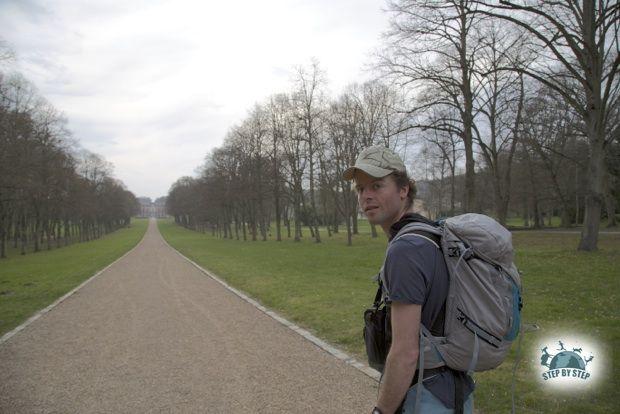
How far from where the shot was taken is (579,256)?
626 inches

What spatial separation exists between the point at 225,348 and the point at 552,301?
22.0ft

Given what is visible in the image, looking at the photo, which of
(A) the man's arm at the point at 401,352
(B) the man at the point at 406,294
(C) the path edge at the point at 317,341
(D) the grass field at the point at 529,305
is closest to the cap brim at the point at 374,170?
(B) the man at the point at 406,294

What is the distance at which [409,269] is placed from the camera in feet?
6.04

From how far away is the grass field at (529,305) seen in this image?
4609 mm

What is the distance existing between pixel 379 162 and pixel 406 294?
68 cm

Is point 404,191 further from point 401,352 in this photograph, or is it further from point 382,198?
point 401,352

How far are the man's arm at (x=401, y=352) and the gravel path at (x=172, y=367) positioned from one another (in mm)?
3060

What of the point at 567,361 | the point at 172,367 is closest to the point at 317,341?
the point at 172,367

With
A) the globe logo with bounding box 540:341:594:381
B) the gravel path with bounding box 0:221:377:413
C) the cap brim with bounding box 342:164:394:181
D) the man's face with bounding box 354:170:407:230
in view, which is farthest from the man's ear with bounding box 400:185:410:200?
the globe logo with bounding box 540:341:594:381

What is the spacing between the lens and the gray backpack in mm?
1900

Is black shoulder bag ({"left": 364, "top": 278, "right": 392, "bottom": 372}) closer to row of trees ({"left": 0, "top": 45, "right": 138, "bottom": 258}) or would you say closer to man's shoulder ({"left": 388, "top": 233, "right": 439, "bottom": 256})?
man's shoulder ({"left": 388, "top": 233, "right": 439, "bottom": 256})

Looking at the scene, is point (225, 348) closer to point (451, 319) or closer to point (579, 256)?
point (451, 319)

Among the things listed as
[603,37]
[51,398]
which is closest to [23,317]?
[51,398]

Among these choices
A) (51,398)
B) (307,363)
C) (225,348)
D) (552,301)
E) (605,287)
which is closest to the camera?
(51,398)
